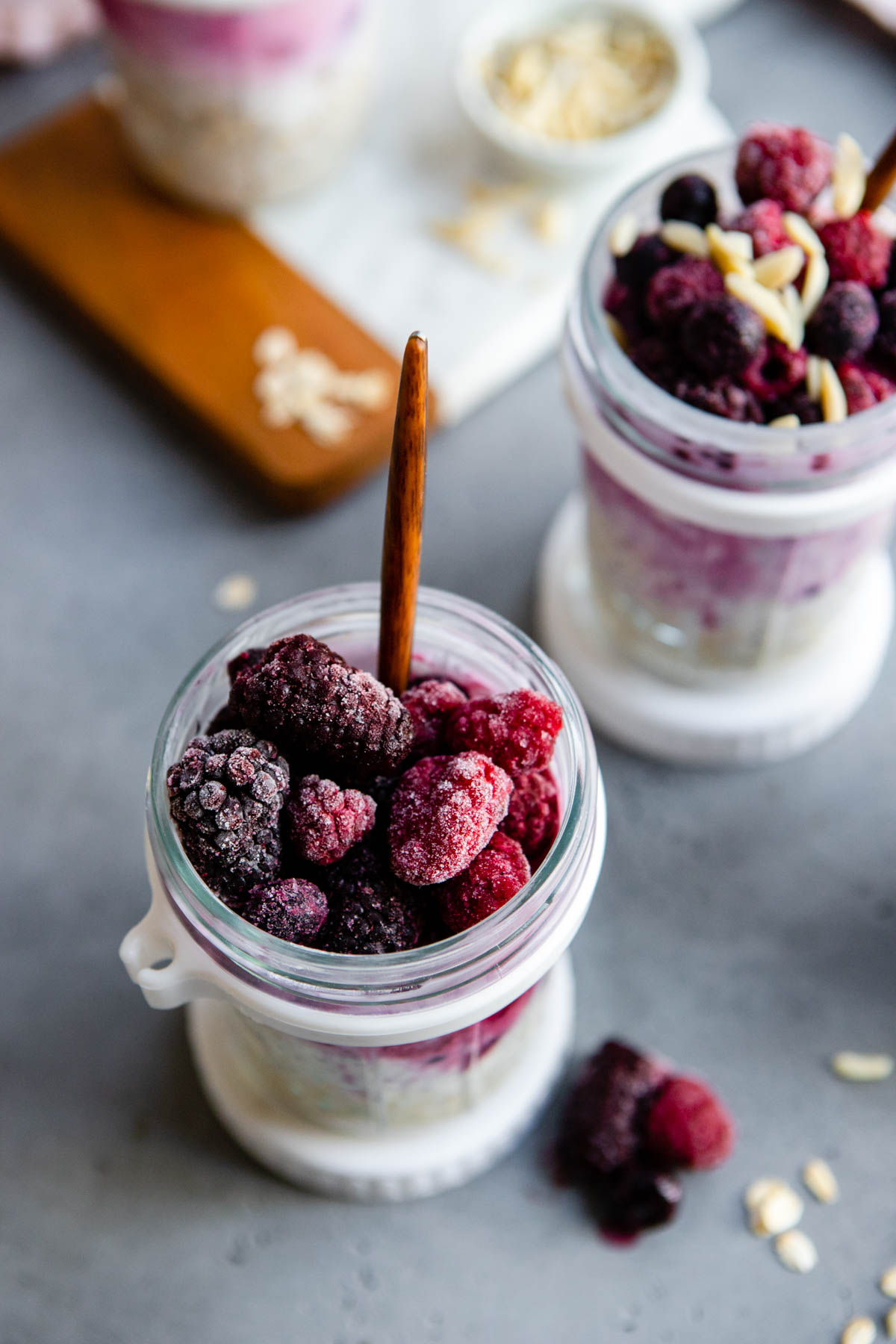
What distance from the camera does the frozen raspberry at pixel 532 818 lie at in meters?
0.72

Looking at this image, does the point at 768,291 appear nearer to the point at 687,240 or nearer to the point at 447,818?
the point at 687,240

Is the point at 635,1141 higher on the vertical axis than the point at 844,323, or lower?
lower

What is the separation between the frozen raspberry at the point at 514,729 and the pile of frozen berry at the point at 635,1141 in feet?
1.13

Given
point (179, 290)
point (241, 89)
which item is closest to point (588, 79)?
point (241, 89)

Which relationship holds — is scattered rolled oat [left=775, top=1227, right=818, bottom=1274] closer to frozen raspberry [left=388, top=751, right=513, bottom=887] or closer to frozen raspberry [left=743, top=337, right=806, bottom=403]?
frozen raspberry [left=388, top=751, right=513, bottom=887]

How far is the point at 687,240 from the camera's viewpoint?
926 millimetres

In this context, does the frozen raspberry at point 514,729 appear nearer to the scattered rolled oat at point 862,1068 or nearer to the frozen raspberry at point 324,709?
the frozen raspberry at point 324,709

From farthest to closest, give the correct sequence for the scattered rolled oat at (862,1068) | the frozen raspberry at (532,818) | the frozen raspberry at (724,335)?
the scattered rolled oat at (862,1068) → the frozen raspberry at (724,335) → the frozen raspberry at (532,818)

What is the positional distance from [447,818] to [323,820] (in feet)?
0.20

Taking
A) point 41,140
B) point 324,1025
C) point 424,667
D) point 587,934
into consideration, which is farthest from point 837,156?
point 41,140

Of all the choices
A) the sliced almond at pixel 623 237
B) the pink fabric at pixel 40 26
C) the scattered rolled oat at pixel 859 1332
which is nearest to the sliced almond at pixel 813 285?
the sliced almond at pixel 623 237

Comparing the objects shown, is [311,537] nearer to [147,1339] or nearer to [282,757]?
[282,757]

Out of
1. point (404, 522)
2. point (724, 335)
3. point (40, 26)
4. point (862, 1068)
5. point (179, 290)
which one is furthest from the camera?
point (40, 26)

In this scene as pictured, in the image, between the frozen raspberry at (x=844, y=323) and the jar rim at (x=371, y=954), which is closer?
the jar rim at (x=371, y=954)
